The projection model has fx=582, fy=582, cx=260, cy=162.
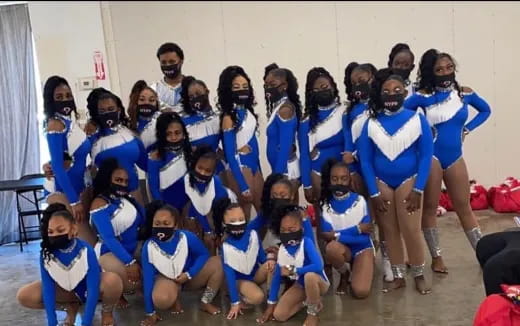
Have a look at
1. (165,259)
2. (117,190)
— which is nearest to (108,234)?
(117,190)

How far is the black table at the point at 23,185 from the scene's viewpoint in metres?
4.87

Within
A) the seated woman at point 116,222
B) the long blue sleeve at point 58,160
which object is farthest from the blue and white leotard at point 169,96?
the long blue sleeve at point 58,160

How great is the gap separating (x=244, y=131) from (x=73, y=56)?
7.92 feet

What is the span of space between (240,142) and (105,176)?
0.86 metres

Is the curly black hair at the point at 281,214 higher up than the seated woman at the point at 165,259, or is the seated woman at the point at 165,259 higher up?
the curly black hair at the point at 281,214

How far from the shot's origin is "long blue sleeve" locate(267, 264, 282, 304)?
10.2ft

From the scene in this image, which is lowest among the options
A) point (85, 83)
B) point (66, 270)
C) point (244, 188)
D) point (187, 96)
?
point (66, 270)

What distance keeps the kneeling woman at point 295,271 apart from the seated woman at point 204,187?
528 mm

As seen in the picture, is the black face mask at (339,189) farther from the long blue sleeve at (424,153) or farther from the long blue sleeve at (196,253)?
the long blue sleeve at (196,253)

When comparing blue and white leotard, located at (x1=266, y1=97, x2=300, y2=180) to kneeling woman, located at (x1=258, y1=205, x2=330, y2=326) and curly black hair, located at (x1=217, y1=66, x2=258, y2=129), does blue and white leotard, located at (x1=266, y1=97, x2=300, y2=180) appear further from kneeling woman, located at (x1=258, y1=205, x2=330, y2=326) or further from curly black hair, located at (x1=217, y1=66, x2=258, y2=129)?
kneeling woman, located at (x1=258, y1=205, x2=330, y2=326)

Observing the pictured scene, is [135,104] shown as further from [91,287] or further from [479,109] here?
[479,109]

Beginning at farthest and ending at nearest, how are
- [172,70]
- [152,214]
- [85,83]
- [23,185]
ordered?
[85,83], [23,185], [172,70], [152,214]

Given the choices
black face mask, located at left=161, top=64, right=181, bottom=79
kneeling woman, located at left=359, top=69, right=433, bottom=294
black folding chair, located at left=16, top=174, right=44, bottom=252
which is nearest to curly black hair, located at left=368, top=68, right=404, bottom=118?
kneeling woman, located at left=359, top=69, right=433, bottom=294

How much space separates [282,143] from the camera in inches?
143
